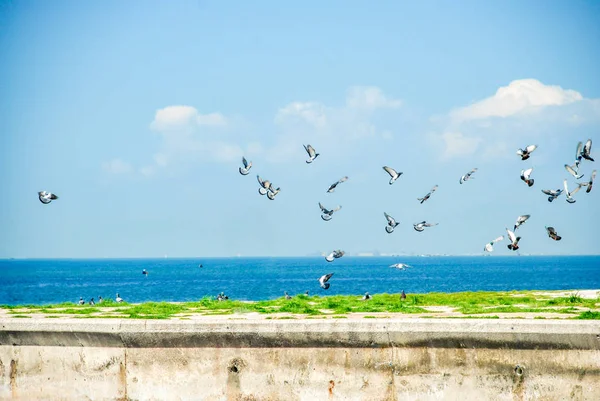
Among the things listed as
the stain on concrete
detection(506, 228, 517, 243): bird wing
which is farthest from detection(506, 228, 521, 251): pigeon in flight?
the stain on concrete

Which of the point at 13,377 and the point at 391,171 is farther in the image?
the point at 391,171

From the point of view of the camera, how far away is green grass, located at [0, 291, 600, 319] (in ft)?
66.7

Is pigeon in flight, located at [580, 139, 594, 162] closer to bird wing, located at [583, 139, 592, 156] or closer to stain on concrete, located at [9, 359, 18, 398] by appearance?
bird wing, located at [583, 139, 592, 156]

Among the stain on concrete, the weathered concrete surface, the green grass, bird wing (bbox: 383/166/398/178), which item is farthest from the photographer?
bird wing (bbox: 383/166/398/178)

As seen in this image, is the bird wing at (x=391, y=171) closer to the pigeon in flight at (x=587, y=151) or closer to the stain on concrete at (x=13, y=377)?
the pigeon in flight at (x=587, y=151)

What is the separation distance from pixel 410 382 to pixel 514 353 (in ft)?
7.03

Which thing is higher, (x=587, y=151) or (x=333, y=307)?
(x=587, y=151)

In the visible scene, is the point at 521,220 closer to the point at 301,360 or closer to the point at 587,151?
the point at 587,151

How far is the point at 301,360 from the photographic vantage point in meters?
17.4

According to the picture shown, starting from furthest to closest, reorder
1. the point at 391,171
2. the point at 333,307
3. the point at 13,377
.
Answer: the point at 391,171, the point at 333,307, the point at 13,377

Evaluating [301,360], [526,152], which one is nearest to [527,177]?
[526,152]

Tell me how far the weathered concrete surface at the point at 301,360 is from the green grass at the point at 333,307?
1574 mm

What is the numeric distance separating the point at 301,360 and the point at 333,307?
15.8 feet

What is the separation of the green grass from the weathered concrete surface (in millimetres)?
1574
